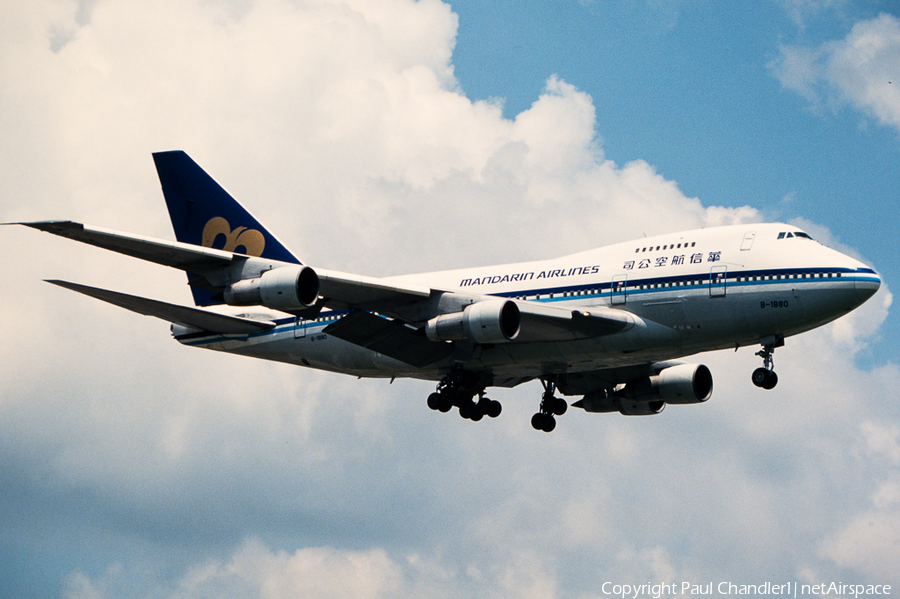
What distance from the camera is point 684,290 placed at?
117 ft

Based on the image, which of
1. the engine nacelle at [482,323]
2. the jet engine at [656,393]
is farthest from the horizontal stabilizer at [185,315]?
the jet engine at [656,393]

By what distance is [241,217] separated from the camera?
43.7 metres

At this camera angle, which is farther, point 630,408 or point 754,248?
point 630,408

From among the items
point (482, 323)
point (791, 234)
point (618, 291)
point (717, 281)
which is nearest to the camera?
point (482, 323)

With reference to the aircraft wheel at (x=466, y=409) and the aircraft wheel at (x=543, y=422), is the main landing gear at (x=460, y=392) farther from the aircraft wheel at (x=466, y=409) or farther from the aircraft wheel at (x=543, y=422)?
the aircraft wheel at (x=543, y=422)

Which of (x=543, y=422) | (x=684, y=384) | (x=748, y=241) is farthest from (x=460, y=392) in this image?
(x=748, y=241)

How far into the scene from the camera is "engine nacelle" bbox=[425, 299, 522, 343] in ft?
113

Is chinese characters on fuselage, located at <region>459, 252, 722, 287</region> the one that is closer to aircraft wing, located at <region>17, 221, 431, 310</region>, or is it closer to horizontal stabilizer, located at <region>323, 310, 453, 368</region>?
horizontal stabilizer, located at <region>323, 310, 453, 368</region>

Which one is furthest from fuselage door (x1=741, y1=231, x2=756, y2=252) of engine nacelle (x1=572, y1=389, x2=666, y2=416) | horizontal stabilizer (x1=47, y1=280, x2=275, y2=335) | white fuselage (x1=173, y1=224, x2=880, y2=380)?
horizontal stabilizer (x1=47, y1=280, x2=275, y2=335)

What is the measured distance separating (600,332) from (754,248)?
20.2 feet

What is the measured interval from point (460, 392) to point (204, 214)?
46.2 ft

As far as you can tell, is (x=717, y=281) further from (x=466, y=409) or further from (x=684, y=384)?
(x=466, y=409)

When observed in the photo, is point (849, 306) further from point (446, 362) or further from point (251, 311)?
point (251, 311)

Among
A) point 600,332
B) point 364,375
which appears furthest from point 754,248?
point 364,375
